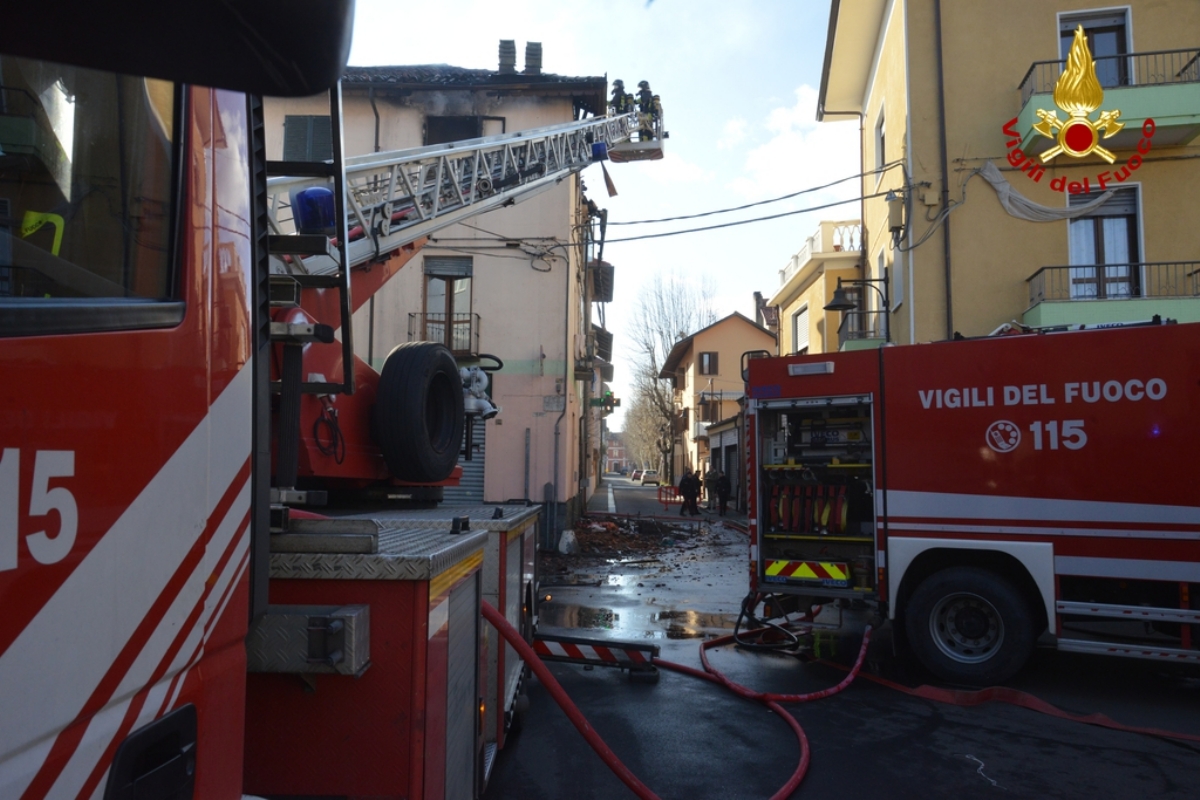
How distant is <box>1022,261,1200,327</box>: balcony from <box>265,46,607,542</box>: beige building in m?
9.03

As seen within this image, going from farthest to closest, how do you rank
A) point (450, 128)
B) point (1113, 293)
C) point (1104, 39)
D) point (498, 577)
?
point (450, 128) < point (1104, 39) < point (1113, 293) < point (498, 577)

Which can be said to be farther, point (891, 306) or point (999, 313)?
point (891, 306)

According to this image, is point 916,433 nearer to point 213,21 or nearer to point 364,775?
point 364,775

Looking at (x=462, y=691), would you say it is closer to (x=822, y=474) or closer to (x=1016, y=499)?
(x=1016, y=499)

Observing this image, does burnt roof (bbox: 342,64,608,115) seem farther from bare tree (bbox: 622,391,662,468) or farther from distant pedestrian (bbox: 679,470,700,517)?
bare tree (bbox: 622,391,662,468)

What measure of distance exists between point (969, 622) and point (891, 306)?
37.9ft

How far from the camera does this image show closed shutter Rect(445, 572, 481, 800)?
2.67 meters

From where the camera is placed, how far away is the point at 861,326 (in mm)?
20828

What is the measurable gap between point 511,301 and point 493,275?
709 millimetres

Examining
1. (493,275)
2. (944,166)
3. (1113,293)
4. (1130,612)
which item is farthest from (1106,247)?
(493,275)

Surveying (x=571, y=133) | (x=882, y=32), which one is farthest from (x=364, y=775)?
(x=882, y=32)

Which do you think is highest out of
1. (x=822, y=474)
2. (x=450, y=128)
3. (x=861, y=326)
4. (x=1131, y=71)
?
(x=450, y=128)

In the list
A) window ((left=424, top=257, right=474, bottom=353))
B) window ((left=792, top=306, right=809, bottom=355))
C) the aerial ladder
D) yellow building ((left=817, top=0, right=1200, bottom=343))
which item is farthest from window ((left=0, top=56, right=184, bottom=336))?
window ((left=792, top=306, right=809, bottom=355))

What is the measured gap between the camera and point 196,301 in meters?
1.64
